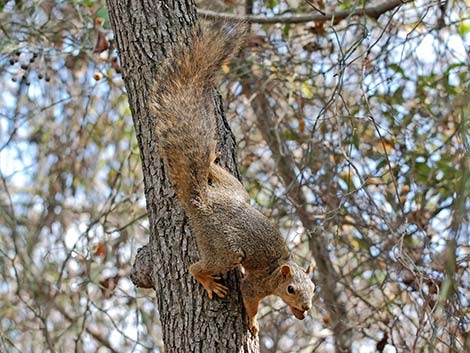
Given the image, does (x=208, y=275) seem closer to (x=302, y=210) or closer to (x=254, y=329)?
(x=254, y=329)

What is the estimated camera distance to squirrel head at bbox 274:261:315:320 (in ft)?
8.84

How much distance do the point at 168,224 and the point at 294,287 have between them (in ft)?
1.62

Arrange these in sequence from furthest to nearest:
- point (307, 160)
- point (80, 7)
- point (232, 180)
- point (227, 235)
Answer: point (80, 7) → point (307, 160) → point (232, 180) → point (227, 235)

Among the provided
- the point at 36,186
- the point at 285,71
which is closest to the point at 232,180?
the point at 285,71

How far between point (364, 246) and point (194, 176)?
2.23 m

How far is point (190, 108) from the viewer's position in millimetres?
2641

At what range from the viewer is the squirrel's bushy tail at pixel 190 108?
8.40 feet

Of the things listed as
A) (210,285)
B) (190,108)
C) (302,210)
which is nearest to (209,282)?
(210,285)

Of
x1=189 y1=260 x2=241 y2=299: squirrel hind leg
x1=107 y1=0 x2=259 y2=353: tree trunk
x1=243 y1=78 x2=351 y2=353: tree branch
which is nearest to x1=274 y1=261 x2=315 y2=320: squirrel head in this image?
x1=107 y1=0 x2=259 y2=353: tree trunk

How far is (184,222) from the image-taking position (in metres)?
2.57

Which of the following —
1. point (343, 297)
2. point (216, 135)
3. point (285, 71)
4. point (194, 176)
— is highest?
point (285, 71)

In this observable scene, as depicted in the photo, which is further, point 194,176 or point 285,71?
point 285,71

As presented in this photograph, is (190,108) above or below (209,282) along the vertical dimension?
above

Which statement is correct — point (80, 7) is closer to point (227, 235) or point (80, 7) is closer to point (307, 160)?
point (307, 160)
